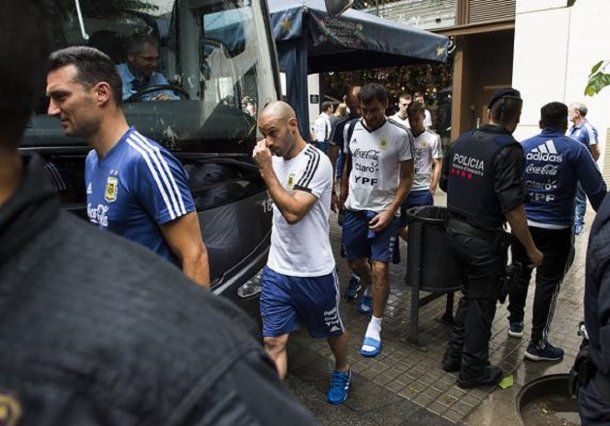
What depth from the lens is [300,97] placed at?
495 centimetres

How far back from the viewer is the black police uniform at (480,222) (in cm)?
310

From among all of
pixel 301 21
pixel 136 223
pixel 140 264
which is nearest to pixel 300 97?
pixel 301 21

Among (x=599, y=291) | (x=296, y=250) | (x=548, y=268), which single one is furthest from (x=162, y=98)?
(x=548, y=268)

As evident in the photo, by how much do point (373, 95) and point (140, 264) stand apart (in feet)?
11.6

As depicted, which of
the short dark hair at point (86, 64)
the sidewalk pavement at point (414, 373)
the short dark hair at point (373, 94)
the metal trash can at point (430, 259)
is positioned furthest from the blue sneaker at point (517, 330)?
the short dark hair at point (86, 64)

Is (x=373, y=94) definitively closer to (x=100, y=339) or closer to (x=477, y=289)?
(x=477, y=289)

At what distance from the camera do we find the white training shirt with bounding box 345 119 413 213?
13.4 ft

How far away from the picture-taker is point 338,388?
10.8 ft

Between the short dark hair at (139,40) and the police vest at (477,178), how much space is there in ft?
6.82

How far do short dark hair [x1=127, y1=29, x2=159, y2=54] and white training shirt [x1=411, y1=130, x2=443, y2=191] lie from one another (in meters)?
3.27

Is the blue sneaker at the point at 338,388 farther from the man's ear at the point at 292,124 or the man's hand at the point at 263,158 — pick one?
the man's ear at the point at 292,124

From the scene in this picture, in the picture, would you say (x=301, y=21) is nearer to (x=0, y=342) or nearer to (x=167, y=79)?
(x=167, y=79)

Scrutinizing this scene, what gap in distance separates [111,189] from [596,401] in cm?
202

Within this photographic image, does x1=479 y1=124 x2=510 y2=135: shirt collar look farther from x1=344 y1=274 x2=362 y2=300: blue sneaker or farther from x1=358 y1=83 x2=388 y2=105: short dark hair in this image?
x1=344 y1=274 x2=362 y2=300: blue sneaker
